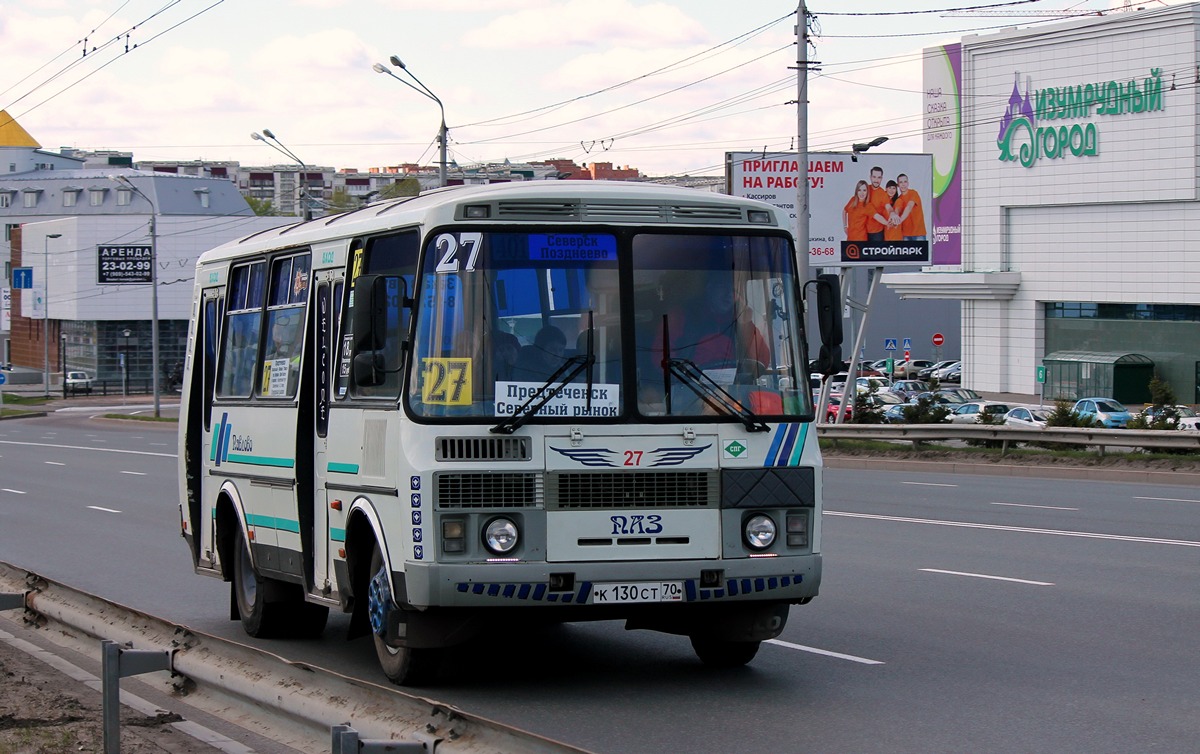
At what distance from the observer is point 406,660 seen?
8352mm

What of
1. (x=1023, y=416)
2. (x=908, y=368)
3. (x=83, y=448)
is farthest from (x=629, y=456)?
(x=908, y=368)

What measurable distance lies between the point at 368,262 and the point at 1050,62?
67088mm

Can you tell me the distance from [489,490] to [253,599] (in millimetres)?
3568

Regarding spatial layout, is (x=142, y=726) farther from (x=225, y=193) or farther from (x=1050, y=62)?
(x=225, y=193)

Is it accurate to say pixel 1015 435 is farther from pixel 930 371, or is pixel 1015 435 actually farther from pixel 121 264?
pixel 930 371

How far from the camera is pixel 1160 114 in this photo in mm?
66938

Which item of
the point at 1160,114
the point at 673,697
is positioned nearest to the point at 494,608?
the point at 673,697

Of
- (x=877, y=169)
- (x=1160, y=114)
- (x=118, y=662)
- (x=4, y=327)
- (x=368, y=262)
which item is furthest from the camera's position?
(x=4, y=327)

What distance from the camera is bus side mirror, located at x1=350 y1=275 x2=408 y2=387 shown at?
799 cm

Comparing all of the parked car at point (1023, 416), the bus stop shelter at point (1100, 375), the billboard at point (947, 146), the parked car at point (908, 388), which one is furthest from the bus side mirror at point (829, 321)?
the billboard at point (947, 146)

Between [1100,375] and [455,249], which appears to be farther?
[1100,375]

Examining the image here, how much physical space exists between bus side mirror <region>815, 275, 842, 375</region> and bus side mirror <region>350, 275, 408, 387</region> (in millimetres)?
2198

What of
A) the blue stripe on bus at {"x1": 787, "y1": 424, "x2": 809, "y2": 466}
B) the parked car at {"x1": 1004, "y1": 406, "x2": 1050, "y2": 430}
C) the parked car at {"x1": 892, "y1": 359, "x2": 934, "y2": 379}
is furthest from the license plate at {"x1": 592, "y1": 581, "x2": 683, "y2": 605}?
the parked car at {"x1": 892, "y1": 359, "x2": 934, "y2": 379}

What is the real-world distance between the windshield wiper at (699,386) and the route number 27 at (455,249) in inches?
40.6
